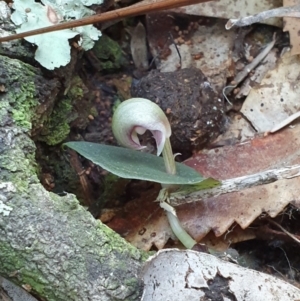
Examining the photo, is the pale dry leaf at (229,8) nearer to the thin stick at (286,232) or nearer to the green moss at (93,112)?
the green moss at (93,112)

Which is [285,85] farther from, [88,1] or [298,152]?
[88,1]

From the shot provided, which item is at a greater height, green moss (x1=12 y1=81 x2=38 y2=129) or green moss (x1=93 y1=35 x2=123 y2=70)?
green moss (x1=12 y1=81 x2=38 y2=129)

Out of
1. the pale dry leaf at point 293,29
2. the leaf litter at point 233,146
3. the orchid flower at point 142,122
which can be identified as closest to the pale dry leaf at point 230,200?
the leaf litter at point 233,146

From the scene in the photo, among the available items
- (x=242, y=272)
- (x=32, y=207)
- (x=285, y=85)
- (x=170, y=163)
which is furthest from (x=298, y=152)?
(x=32, y=207)

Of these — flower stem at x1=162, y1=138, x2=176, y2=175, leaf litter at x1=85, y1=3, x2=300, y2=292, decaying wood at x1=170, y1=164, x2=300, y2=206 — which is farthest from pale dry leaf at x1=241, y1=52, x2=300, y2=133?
A: flower stem at x1=162, y1=138, x2=176, y2=175

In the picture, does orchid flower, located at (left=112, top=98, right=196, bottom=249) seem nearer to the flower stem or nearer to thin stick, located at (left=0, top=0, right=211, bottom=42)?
the flower stem

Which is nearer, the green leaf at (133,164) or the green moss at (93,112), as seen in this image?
the green leaf at (133,164)

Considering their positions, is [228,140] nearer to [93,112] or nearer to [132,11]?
[93,112]

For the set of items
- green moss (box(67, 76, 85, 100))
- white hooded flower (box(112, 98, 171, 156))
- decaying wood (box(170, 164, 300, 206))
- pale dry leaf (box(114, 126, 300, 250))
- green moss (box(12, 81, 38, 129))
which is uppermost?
green moss (box(12, 81, 38, 129))
